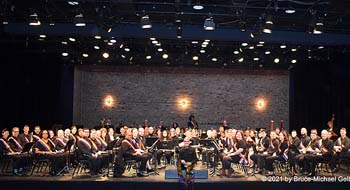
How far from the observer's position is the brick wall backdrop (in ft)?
84.8

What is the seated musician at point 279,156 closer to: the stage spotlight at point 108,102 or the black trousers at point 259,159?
the black trousers at point 259,159

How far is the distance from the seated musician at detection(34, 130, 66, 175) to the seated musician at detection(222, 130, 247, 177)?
5527 millimetres

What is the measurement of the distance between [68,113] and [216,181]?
13.3m

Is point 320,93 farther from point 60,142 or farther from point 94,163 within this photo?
point 60,142

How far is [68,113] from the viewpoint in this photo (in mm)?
23484

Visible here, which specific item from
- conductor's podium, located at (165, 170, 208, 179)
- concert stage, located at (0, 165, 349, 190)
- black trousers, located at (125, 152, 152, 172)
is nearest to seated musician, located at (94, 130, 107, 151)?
black trousers, located at (125, 152, 152, 172)

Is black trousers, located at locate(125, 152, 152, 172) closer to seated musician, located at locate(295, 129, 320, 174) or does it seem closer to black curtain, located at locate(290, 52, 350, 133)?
seated musician, located at locate(295, 129, 320, 174)

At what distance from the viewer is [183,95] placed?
26.2 metres

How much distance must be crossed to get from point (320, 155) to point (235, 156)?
289 centimetres

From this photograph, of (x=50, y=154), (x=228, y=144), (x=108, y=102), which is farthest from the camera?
(x=108, y=102)

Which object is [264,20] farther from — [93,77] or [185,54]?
[93,77]

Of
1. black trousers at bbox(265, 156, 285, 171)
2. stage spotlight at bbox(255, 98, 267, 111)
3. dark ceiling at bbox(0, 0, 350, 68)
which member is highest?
dark ceiling at bbox(0, 0, 350, 68)

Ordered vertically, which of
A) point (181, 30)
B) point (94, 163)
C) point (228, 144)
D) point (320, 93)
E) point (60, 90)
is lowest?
point (94, 163)

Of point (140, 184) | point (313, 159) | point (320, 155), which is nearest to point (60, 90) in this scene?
point (140, 184)
